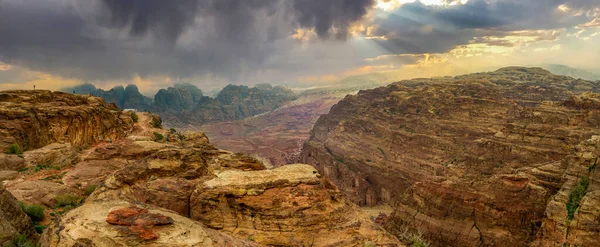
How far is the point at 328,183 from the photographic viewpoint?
14.3 metres

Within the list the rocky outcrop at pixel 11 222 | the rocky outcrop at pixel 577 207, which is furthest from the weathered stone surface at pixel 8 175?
the rocky outcrop at pixel 577 207

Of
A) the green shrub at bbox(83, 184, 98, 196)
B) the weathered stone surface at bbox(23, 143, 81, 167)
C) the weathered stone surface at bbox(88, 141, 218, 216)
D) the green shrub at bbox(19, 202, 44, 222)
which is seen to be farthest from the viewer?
the weathered stone surface at bbox(23, 143, 81, 167)

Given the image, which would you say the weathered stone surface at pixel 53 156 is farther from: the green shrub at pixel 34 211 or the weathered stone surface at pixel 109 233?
the weathered stone surface at pixel 109 233

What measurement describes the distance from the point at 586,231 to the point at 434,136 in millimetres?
36236

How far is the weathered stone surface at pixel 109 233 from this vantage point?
7062 mm

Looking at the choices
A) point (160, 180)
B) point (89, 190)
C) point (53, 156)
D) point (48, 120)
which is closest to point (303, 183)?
point (160, 180)

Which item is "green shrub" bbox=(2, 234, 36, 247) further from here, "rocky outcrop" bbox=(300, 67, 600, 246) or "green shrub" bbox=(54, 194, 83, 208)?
"rocky outcrop" bbox=(300, 67, 600, 246)

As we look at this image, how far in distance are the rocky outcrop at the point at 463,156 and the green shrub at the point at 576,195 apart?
2762 mm

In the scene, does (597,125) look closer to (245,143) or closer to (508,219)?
(508,219)

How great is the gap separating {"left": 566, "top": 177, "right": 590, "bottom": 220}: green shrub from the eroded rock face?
1871 centimetres

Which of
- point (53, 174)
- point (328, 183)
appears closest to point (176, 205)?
point (328, 183)

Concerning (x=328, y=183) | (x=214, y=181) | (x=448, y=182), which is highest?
(x=214, y=181)

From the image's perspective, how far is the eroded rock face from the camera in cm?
1145

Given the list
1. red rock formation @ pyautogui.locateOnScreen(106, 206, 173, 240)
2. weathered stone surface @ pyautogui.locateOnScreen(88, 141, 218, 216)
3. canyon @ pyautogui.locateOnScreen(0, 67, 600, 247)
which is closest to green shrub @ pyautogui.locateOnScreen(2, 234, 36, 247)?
canyon @ pyautogui.locateOnScreen(0, 67, 600, 247)
